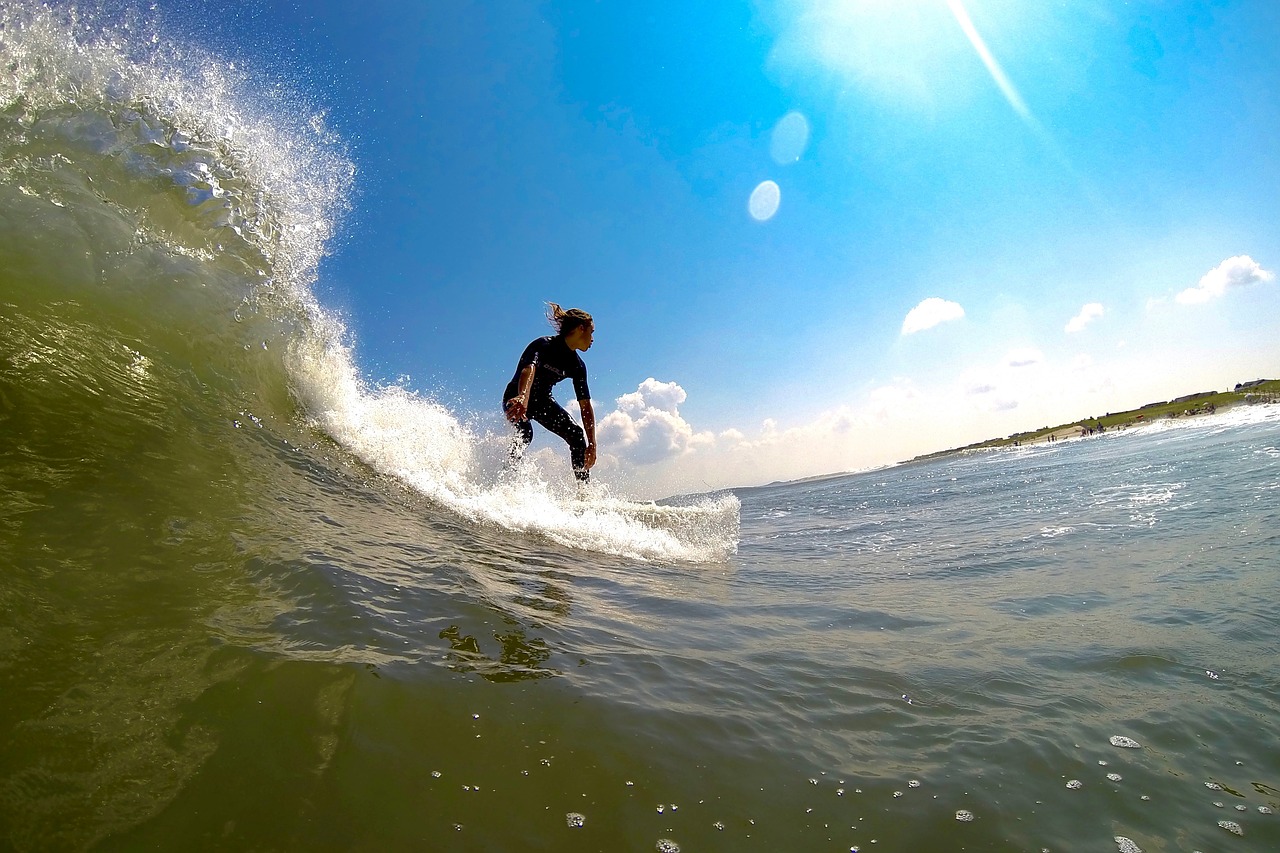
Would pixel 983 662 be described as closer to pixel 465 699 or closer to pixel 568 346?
pixel 465 699

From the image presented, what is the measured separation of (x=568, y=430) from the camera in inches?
321

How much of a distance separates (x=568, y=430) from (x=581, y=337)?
1.40 meters

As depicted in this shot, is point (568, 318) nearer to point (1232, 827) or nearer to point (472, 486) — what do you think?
point (472, 486)

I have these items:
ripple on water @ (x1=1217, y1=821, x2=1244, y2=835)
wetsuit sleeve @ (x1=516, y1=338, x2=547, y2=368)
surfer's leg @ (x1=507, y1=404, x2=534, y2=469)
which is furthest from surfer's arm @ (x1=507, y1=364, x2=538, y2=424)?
ripple on water @ (x1=1217, y1=821, x2=1244, y2=835)

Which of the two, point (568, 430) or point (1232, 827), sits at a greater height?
point (568, 430)

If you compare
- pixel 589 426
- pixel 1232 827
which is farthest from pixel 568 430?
pixel 1232 827

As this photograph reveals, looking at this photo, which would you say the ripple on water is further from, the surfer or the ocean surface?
the surfer

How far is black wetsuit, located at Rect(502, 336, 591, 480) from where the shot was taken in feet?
Answer: 24.6

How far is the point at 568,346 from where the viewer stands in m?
7.89

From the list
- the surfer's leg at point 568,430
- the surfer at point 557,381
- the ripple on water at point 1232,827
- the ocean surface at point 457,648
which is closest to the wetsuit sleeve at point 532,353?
the surfer at point 557,381

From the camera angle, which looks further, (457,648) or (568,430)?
(568,430)

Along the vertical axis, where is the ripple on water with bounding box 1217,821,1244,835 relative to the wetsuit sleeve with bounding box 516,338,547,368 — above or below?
below

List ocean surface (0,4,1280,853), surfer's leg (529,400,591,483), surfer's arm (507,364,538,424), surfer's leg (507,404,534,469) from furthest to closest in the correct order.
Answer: surfer's leg (529,400,591,483), surfer's leg (507,404,534,469), surfer's arm (507,364,538,424), ocean surface (0,4,1280,853)

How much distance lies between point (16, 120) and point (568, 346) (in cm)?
675
